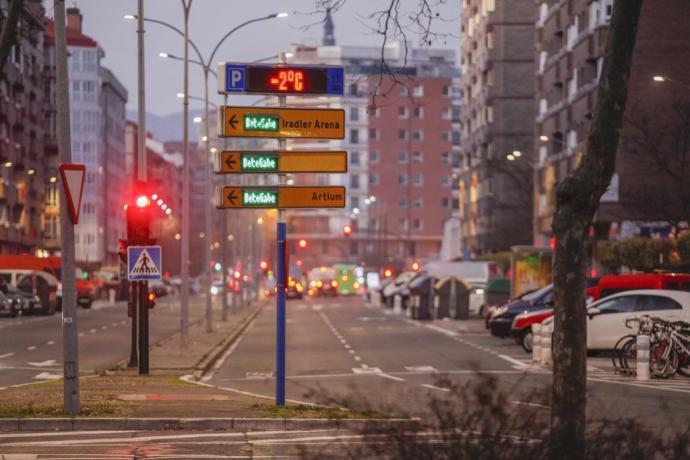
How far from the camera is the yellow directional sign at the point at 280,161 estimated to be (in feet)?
69.1

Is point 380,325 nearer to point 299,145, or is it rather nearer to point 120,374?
point 120,374

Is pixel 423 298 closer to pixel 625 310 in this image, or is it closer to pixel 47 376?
pixel 625 310

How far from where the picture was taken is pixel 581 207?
12945mm

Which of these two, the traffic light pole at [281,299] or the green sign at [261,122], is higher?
the green sign at [261,122]

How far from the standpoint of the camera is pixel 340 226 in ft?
643

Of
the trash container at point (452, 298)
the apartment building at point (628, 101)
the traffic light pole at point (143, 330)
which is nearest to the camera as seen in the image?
the traffic light pole at point (143, 330)

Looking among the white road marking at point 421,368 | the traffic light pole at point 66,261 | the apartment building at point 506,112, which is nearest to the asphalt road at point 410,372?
the white road marking at point 421,368

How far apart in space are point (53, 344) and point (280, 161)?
77.2 feet

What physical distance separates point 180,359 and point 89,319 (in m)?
32.6

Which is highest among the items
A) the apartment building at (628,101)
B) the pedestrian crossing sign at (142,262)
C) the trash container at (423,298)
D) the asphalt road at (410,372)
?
the apartment building at (628,101)

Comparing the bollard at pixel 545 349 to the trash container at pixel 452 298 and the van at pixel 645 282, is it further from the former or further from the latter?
the trash container at pixel 452 298

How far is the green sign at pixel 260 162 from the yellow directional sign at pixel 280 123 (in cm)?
30

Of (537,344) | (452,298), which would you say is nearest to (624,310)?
(537,344)

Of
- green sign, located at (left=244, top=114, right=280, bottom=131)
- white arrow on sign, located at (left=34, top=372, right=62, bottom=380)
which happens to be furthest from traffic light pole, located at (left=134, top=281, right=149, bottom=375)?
green sign, located at (left=244, top=114, right=280, bottom=131)
